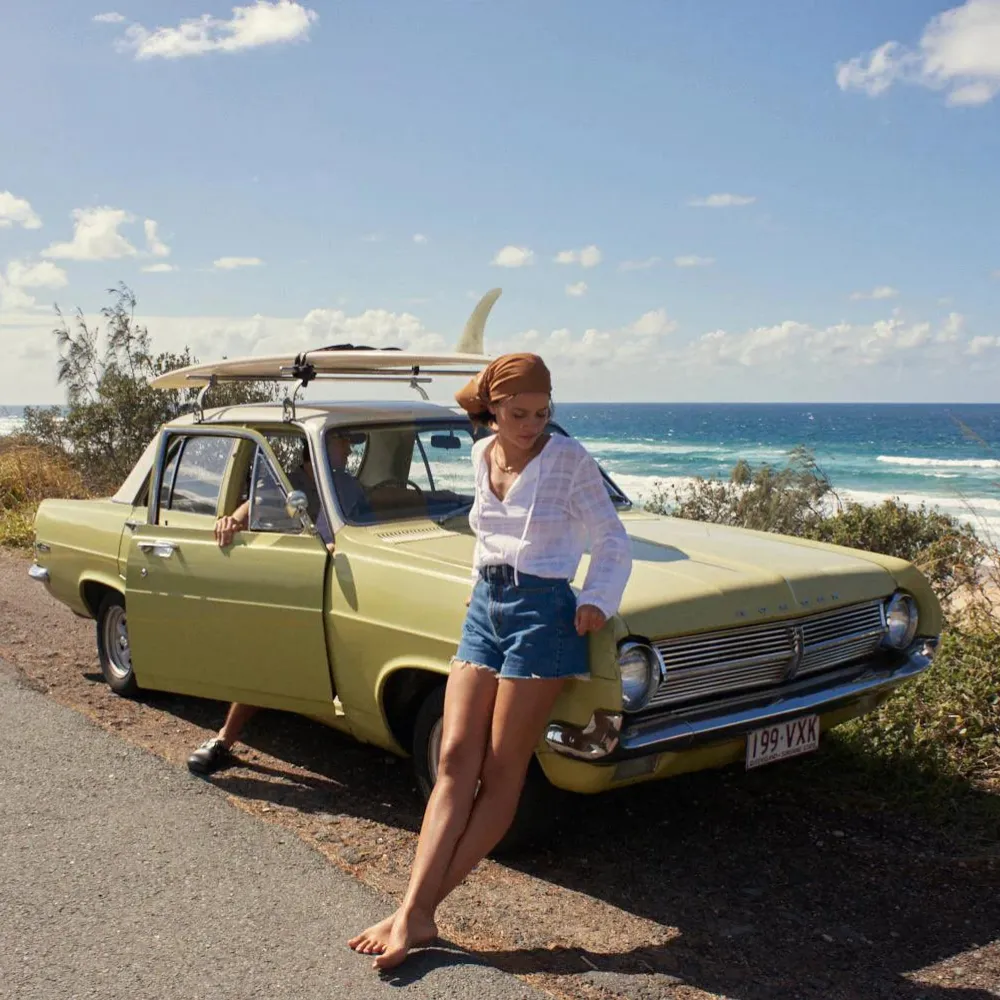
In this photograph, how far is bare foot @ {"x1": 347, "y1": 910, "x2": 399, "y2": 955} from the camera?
11.7 ft

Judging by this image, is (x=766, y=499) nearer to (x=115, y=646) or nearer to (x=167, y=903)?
(x=115, y=646)

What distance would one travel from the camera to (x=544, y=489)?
3.68m

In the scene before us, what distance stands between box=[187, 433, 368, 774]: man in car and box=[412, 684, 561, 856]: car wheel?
1.15 m

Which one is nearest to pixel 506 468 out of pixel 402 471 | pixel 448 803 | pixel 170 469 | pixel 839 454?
pixel 448 803

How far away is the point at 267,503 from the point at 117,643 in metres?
2.13

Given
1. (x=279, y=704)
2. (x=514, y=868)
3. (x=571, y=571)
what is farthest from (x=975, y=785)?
(x=279, y=704)

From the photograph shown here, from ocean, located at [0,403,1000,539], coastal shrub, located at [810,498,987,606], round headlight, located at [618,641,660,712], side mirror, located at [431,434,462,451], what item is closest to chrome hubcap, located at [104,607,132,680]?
side mirror, located at [431,434,462,451]

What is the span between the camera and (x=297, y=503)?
499cm

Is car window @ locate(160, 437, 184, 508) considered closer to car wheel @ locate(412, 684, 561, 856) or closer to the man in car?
the man in car

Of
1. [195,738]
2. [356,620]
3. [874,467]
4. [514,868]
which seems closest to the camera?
[514,868]

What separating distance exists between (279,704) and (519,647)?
1.96 metres

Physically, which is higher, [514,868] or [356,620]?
[356,620]

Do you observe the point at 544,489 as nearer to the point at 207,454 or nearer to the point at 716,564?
the point at 716,564

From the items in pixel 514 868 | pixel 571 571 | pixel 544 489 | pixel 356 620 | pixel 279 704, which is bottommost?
pixel 514 868
